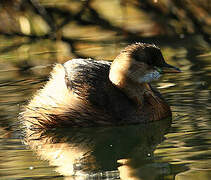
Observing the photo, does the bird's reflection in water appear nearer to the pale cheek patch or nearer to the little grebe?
the little grebe

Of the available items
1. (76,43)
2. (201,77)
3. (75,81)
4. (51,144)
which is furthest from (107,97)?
(76,43)

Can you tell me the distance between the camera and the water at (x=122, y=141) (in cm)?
568

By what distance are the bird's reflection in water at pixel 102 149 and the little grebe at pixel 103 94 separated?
11 centimetres

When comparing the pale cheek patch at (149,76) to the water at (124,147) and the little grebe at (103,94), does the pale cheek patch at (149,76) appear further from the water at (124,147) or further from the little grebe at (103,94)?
the water at (124,147)

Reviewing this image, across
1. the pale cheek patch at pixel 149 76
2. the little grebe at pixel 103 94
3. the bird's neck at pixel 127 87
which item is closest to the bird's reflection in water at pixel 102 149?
the little grebe at pixel 103 94

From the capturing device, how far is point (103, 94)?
286 inches

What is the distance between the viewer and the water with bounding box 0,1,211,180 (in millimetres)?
5684

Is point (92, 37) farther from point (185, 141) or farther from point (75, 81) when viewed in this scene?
point (185, 141)

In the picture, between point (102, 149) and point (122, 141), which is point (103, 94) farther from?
point (102, 149)

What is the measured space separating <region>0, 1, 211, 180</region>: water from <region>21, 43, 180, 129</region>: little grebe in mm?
126

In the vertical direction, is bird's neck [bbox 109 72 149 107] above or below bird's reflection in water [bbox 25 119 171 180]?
above

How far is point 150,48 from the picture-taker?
24.5ft

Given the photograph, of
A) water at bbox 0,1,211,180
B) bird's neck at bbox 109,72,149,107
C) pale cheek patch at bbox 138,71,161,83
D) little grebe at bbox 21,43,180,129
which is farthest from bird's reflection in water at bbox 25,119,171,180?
pale cheek patch at bbox 138,71,161,83

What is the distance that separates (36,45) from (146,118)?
561 centimetres
